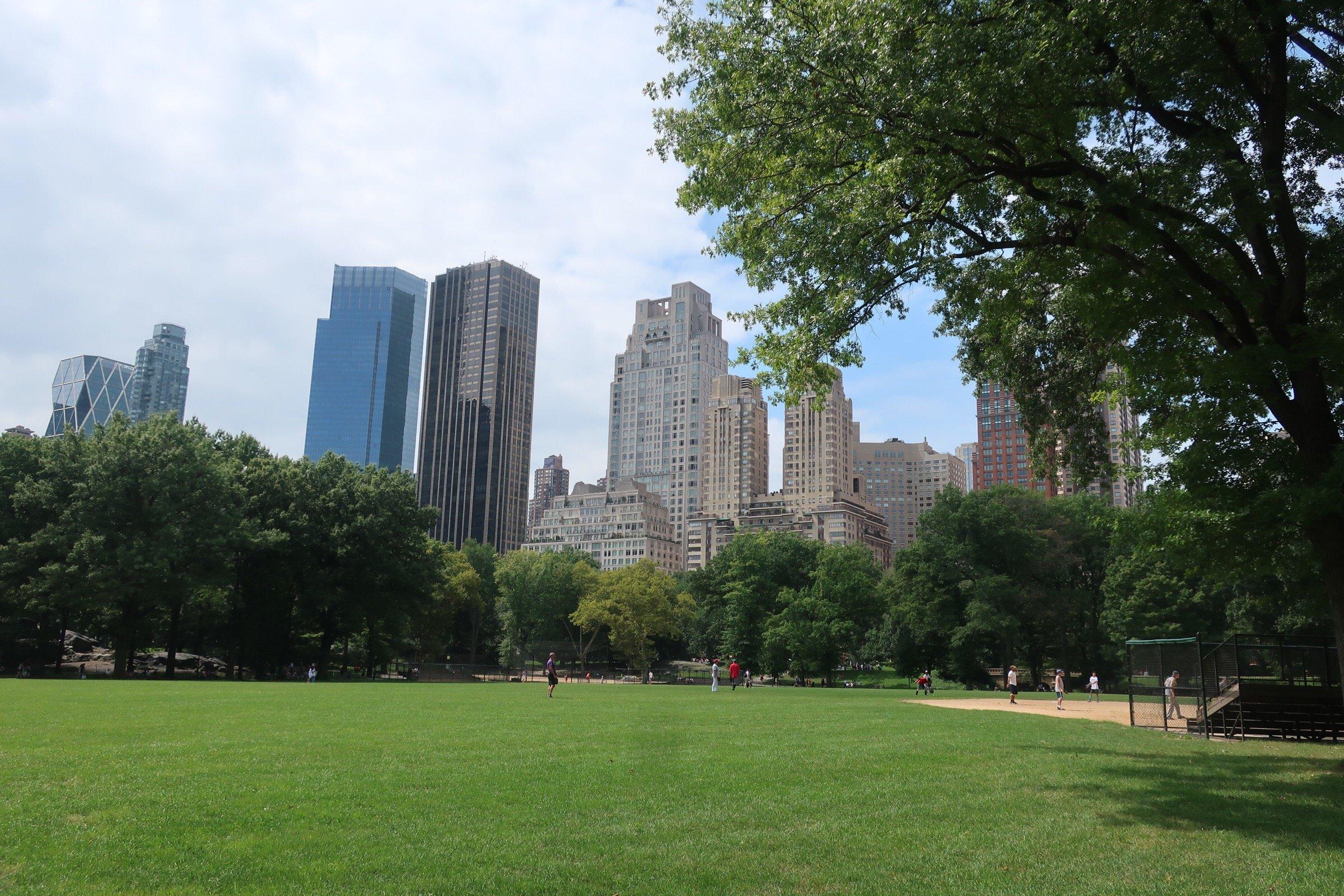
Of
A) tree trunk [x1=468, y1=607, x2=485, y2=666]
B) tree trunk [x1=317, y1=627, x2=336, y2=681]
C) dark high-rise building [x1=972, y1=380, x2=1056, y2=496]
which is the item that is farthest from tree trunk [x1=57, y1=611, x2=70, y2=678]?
dark high-rise building [x1=972, y1=380, x2=1056, y2=496]

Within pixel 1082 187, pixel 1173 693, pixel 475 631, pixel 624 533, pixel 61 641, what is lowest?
pixel 475 631

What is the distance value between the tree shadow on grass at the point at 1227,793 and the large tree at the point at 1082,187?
3387 millimetres

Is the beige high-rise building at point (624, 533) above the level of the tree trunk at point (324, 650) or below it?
above

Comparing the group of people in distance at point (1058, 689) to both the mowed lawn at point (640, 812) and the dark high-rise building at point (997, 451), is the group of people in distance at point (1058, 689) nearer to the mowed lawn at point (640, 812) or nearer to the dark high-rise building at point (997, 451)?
the mowed lawn at point (640, 812)

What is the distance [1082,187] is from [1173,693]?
1618cm

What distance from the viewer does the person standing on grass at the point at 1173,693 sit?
76.5 feet

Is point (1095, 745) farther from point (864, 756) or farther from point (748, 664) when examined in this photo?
point (748, 664)

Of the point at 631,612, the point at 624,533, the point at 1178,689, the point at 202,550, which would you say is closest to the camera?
the point at 1178,689

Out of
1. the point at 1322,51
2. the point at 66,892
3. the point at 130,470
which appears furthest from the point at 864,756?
the point at 130,470

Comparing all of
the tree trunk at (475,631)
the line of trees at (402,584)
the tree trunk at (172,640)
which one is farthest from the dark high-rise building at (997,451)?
the tree trunk at (172,640)

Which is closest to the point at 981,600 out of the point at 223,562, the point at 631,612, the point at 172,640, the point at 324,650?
the point at 631,612

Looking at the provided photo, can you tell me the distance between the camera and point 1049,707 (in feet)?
117

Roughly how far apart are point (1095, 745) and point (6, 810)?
1890cm

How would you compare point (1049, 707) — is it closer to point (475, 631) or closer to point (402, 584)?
point (402, 584)
